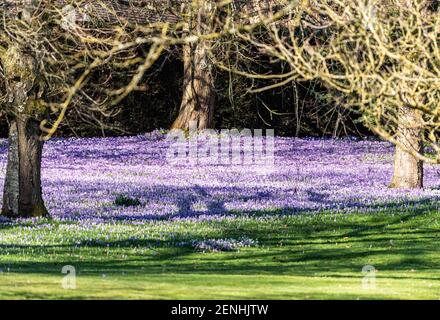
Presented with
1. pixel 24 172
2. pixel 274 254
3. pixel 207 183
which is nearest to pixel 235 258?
pixel 274 254

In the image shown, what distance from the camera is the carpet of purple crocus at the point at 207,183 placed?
24500 mm

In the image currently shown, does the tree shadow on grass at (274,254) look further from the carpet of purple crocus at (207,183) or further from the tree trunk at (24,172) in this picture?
the tree trunk at (24,172)

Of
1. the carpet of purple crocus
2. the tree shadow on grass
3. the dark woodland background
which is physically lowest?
the tree shadow on grass

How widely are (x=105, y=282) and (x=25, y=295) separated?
1.59 metres

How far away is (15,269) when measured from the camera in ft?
50.3

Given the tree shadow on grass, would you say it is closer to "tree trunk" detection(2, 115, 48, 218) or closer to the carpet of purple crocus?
the carpet of purple crocus

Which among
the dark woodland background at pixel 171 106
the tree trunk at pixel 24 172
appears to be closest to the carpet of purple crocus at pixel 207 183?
the tree trunk at pixel 24 172

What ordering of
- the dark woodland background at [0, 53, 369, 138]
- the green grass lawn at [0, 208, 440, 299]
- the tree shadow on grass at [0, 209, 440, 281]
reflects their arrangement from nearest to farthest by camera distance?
the green grass lawn at [0, 208, 440, 299] → the tree shadow on grass at [0, 209, 440, 281] → the dark woodland background at [0, 53, 369, 138]

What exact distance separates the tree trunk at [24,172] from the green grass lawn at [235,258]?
795 mm

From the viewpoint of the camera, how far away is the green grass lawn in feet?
38.7

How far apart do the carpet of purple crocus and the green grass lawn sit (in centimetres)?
142

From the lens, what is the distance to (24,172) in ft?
71.7

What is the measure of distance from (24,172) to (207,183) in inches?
344

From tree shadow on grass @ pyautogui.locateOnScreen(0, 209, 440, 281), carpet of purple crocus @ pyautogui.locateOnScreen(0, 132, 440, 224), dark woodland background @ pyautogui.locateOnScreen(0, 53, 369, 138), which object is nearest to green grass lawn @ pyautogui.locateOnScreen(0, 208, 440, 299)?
tree shadow on grass @ pyautogui.locateOnScreen(0, 209, 440, 281)
